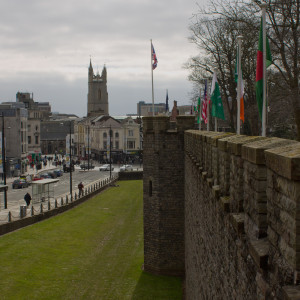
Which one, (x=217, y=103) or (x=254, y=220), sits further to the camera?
(x=217, y=103)

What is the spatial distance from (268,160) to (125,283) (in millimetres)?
17561

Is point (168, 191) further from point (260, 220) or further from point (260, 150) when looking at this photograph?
point (260, 150)

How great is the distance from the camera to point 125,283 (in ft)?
65.3

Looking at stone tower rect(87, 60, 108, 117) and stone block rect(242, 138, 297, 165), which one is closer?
stone block rect(242, 138, 297, 165)

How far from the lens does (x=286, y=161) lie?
9.13 feet

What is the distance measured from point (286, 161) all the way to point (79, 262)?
21.2m

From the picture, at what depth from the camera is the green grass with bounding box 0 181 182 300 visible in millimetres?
18719

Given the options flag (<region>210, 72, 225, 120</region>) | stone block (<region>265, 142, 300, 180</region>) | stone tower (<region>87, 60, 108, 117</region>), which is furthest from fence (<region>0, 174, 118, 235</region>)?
stone tower (<region>87, 60, 108, 117</region>)

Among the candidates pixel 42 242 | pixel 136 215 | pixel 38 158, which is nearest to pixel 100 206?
pixel 136 215

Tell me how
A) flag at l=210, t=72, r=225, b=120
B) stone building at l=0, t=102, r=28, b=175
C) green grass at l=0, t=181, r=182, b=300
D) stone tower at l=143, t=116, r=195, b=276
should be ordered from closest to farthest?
flag at l=210, t=72, r=225, b=120 < green grass at l=0, t=181, r=182, b=300 < stone tower at l=143, t=116, r=195, b=276 < stone building at l=0, t=102, r=28, b=175

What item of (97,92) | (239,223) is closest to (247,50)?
(239,223)

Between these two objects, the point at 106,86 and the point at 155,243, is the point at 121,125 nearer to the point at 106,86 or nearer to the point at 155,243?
the point at 106,86

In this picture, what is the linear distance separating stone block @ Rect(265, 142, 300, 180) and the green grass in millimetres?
15748

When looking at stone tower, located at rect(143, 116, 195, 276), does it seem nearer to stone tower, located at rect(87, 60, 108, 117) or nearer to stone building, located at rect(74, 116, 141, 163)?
stone building, located at rect(74, 116, 141, 163)
